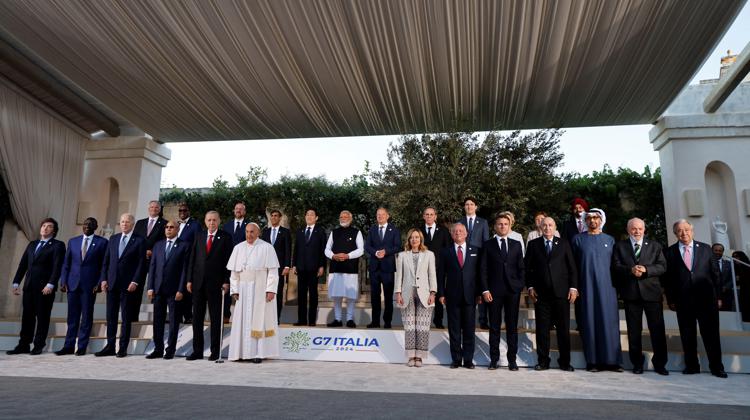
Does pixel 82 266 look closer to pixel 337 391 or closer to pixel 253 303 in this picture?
pixel 253 303

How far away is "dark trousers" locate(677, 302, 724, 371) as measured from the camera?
448 centimetres

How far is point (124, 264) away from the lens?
217 inches

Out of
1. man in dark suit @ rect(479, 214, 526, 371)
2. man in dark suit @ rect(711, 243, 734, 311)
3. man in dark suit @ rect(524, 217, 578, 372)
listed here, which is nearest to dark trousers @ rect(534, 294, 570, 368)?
man in dark suit @ rect(524, 217, 578, 372)

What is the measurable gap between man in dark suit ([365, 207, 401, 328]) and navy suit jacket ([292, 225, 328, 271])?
62cm

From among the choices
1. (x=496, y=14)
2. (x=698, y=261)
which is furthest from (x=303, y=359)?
(x=496, y=14)

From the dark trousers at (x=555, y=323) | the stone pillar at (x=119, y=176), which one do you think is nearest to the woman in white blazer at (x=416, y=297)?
the dark trousers at (x=555, y=323)

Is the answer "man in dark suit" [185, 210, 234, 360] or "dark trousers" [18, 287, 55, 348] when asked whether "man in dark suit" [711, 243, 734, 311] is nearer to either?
"man in dark suit" [185, 210, 234, 360]

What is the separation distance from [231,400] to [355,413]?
0.80 m

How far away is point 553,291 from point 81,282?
16.8 ft

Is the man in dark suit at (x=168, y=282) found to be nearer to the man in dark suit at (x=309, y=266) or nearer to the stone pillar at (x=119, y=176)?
the man in dark suit at (x=309, y=266)

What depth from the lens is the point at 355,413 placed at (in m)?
2.52

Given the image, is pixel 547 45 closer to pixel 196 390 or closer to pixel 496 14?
pixel 496 14

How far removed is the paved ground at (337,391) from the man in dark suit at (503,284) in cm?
29

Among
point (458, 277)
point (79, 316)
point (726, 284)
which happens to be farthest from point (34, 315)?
point (726, 284)
